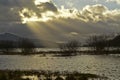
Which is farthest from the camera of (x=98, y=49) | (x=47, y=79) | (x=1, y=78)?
(x=98, y=49)

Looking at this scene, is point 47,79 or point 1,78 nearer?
point 1,78

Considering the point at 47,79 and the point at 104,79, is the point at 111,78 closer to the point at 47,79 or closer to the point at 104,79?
the point at 104,79

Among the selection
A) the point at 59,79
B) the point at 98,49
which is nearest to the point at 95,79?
the point at 59,79

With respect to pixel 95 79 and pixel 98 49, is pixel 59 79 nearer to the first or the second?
pixel 95 79

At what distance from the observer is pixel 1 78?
43688 mm

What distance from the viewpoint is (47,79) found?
4662cm

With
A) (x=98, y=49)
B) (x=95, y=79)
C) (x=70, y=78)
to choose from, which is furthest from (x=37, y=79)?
(x=98, y=49)

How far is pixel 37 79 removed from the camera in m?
47.5

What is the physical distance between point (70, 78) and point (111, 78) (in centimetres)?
740

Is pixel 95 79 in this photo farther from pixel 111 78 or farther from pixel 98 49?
pixel 98 49

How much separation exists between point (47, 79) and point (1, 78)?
750 cm

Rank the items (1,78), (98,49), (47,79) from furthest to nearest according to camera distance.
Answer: (98,49), (47,79), (1,78)

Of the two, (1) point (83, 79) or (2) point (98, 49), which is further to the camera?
(2) point (98, 49)

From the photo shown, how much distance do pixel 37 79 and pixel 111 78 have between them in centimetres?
1259
